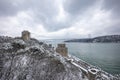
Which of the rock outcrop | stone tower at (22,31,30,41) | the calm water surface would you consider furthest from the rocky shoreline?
the calm water surface

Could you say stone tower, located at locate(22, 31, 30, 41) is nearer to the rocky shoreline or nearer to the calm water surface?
the rocky shoreline

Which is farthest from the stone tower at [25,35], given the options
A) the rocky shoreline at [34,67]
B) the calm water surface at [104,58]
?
the calm water surface at [104,58]

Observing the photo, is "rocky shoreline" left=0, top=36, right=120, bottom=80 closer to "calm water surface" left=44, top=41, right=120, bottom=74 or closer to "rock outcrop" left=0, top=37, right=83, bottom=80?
"rock outcrop" left=0, top=37, right=83, bottom=80

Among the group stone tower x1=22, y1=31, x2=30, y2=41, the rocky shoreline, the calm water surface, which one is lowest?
the calm water surface

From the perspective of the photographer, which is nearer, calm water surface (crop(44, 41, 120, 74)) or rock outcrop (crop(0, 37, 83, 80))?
rock outcrop (crop(0, 37, 83, 80))

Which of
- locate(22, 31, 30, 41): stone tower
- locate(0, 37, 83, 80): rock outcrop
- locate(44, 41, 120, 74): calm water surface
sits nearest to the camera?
locate(0, 37, 83, 80): rock outcrop

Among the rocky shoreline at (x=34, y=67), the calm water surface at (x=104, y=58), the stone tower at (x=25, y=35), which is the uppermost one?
the stone tower at (x=25, y=35)

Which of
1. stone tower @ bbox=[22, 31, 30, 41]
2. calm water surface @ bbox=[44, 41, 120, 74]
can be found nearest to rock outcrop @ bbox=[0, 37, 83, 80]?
stone tower @ bbox=[22, 31, 30, 41]

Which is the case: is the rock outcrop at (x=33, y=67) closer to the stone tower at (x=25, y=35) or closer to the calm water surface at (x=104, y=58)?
the stone tower at (x=25, y=35)

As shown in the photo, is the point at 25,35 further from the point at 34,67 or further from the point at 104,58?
the point at 104,58

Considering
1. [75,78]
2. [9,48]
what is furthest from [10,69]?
[75,78]

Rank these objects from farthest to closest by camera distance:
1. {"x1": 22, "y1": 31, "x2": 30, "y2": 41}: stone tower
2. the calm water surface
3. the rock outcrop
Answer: the calm water surface, {"x1": 22, "y1": 31, "x2": 30, "y2": 41}: stone tower, the rock outcrop

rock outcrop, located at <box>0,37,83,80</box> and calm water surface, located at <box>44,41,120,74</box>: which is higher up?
rock outcrop, located at <box>0,37,83,80</box>

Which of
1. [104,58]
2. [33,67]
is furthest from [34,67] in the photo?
[104,58]
